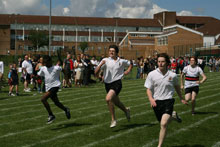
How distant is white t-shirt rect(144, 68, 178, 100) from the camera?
243 inches

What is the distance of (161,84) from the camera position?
6.20 metres

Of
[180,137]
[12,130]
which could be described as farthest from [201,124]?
[12,130]

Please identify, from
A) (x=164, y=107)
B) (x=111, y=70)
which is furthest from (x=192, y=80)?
(x=164, y=107)

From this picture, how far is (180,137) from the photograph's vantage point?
7504mm

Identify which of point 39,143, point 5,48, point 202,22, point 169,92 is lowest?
point 39,143

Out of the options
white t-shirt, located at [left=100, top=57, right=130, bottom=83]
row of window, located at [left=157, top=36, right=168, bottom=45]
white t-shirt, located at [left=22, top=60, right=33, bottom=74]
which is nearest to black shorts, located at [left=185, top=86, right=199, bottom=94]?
white t-shirt, located at [left=100, top=57, right=130, bottom=83]

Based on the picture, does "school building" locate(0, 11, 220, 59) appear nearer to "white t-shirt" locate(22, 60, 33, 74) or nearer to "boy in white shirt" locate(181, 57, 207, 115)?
"white t-shirt" locate(22, 60, 33, 74)

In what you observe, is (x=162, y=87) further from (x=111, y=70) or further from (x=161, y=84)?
(x=111, y=70)

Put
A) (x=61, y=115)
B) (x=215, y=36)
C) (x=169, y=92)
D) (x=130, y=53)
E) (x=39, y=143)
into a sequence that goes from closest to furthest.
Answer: (x=169, y=92)
(x=39, y=143)
(x=61, y=115)
(x=130, y=53)
(x=215, y=36)

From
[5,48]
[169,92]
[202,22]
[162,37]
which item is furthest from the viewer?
[202,22]

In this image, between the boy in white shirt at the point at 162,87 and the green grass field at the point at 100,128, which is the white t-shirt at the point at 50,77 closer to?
the green grass field at the point at 100,128

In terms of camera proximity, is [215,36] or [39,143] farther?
[215,36]

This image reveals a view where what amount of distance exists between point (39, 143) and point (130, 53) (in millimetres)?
55896

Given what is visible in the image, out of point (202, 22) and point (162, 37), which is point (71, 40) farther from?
point (202, 22)
